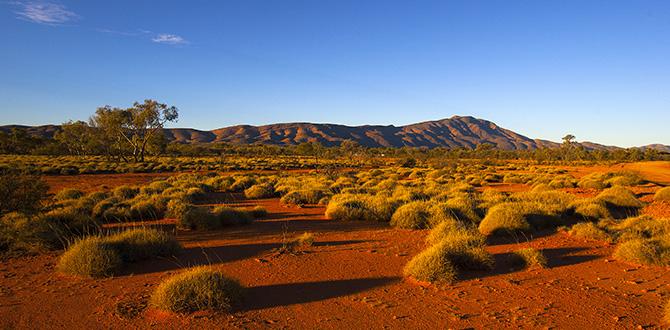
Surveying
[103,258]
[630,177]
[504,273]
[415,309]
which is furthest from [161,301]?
[630,177]

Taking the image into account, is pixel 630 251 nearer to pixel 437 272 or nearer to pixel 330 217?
pixel 437 272

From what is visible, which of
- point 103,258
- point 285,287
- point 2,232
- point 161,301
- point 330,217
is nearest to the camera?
point 161,301

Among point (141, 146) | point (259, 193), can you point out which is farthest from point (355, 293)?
point (141, 146)

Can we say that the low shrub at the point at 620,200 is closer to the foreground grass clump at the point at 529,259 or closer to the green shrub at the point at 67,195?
the foreground grass clump at the point at 529,259

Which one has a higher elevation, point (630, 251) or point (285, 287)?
point (630, 251)

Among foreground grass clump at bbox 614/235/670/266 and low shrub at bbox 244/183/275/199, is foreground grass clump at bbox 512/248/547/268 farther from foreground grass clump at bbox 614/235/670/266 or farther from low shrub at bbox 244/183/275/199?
low shrub at bbox 244/183/275/199

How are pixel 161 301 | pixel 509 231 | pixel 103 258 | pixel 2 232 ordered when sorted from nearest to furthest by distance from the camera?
1. pixel 161 301
2. pixel 103 258
3. pixel 2 232
4. pixel 509 231

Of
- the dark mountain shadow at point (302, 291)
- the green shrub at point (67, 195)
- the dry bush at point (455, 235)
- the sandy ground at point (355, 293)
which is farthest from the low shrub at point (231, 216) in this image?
the green shrub at point (67, 195)

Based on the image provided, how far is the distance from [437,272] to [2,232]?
944cm

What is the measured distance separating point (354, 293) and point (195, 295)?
8.11 ft

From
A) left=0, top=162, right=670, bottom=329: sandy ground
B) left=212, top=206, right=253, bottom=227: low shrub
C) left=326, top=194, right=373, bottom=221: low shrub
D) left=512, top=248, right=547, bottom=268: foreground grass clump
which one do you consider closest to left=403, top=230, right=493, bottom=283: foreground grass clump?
left=0, top=162, right=670, bottom=329: sandy ground

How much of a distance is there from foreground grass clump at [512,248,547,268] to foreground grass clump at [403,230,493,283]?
66 cm

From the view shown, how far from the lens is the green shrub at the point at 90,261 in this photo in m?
6.97

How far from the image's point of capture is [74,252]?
23.5 feet
